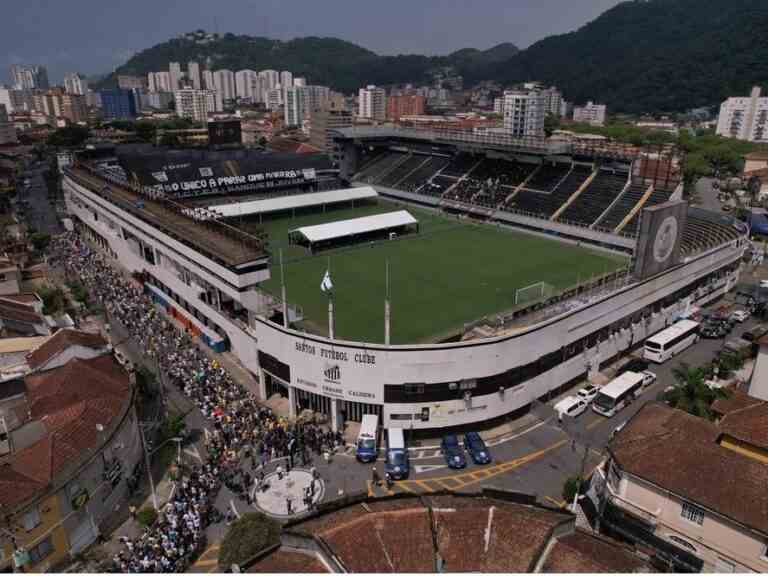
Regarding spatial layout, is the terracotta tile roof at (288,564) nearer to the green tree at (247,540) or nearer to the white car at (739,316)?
the green tree at (247,540)

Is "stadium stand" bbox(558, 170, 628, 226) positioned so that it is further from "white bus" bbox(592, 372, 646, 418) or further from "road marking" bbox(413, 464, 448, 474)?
"road marking" bbox(413, 464, 448, 474)

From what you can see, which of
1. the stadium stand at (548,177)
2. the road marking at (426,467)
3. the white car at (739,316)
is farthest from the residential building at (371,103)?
the road marking at (426,467)

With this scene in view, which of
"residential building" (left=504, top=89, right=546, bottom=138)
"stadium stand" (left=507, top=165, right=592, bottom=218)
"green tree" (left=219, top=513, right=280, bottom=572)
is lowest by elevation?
"green tree" (left=219, top=513, right=280, bottom=572)

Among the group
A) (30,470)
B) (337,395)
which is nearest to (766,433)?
(337,395)

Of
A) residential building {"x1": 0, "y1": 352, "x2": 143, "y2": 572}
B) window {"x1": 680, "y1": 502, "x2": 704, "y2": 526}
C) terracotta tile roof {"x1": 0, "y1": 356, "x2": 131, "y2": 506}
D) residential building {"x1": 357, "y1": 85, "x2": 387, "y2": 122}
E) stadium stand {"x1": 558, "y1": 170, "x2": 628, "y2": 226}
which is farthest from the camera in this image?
residential building {"x1": 357, "y1": 85, "x2": 387, "y2": 122}

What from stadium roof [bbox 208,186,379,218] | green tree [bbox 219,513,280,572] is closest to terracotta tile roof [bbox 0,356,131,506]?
green tree [bbox 219,513,280,572]

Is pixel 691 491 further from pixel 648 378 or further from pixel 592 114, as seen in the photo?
pixel 592 114

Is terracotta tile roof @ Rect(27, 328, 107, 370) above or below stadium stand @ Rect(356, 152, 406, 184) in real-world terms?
below

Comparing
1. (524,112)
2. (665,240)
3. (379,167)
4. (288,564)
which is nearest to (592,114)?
(524,112)
